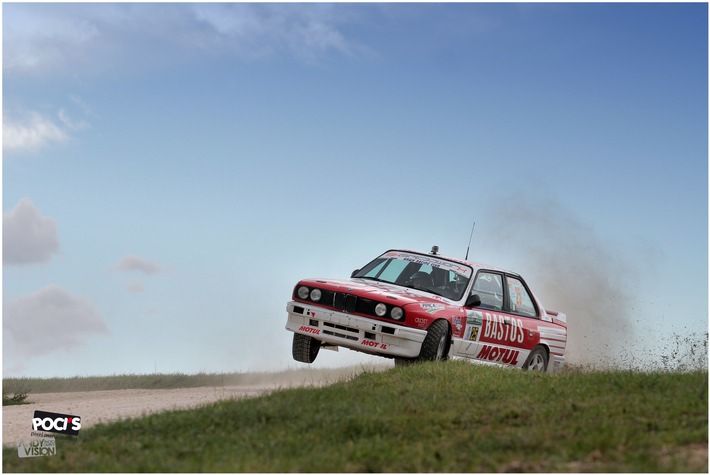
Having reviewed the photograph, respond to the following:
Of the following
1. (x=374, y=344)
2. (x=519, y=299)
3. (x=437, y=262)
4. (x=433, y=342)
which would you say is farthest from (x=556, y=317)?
(x=374, y=344)

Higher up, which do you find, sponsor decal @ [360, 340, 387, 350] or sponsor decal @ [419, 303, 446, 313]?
sponsor decal @ [419, 303, 446, 313]

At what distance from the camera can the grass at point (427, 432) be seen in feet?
25.9

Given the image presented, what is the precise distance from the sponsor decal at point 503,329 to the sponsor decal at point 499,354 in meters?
0.16

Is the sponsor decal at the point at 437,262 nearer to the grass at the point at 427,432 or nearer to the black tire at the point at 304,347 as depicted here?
the black tire at the point at 304,347

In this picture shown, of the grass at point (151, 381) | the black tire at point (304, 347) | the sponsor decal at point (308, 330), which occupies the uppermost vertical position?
the sponsor decal at point (308, 330)

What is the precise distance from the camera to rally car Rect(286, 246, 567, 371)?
1347 cm

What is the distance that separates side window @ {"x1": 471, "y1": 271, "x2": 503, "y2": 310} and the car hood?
945 mm

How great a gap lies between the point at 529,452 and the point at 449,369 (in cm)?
468

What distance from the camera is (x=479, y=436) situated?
8734 mm

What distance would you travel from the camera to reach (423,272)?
15078 mm

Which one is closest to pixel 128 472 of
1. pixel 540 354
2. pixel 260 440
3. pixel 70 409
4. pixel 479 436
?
pixel 260 440
